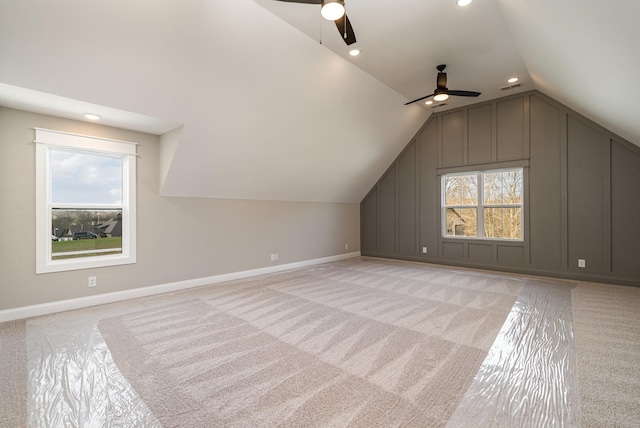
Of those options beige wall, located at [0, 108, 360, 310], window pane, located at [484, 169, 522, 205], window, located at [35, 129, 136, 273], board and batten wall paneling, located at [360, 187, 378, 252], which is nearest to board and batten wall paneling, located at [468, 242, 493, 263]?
window pane, located at [484, 169, 522, 205]

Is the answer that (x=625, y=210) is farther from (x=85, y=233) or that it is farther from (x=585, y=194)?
(x=85, y=233)

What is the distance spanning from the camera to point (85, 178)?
3.61 m

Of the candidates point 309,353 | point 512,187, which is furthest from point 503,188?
point 309,353

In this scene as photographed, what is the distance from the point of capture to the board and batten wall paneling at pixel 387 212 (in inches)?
270

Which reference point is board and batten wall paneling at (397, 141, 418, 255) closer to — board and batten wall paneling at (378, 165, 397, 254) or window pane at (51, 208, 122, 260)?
board and batten wall paneling at (378, 165, 397, 254)

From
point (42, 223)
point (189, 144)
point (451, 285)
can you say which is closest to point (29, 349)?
point (42, 223)

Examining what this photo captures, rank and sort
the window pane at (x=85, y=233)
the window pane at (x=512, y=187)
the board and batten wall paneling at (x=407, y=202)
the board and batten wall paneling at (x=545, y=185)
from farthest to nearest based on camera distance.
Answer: the board and batten wall paneling at (x=407, y=202)
the window pane at (x=512, y=187)
the board and batten wall paneling at (x=545, y=185)
the window pane at (x=85, y=233)

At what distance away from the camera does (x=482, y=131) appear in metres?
5.57

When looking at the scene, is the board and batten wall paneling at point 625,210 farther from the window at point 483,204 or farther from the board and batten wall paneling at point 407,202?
the board and batten wall paneling at point 407,202

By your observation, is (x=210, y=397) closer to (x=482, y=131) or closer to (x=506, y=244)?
(x=506, y=244)

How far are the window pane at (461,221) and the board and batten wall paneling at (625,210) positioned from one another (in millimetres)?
2006

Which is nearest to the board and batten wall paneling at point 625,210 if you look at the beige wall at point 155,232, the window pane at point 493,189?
the window pane at point 493,189

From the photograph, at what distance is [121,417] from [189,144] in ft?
10.1

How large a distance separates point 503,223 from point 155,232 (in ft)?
20.3
